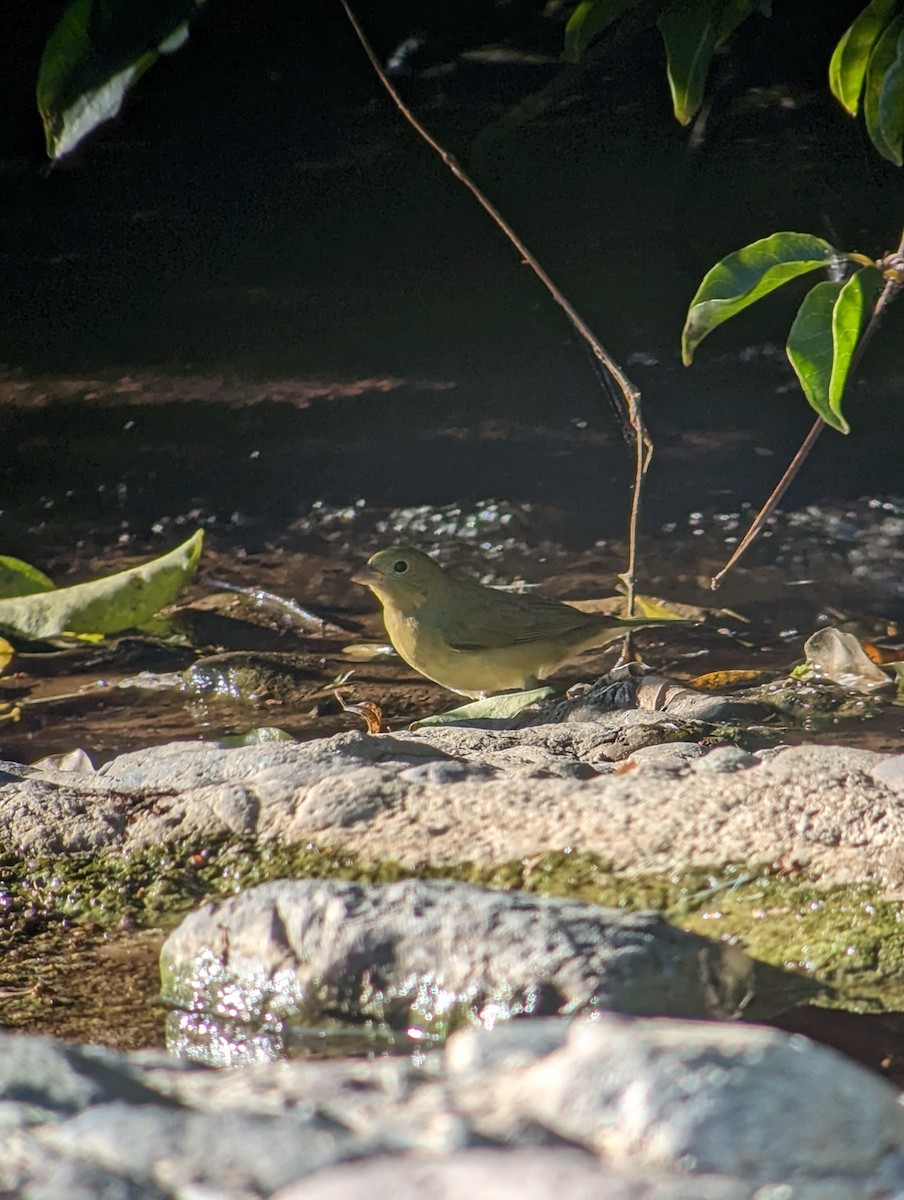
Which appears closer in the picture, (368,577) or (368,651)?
(368,577)

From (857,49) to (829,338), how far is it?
964 millimetres

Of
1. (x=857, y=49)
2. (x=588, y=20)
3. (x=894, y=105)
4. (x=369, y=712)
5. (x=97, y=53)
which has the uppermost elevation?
(x=97, y=53)

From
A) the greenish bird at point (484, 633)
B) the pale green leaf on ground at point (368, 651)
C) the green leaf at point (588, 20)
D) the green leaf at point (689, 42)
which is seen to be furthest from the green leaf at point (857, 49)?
the pale green leaf on ground at point (368, 651)

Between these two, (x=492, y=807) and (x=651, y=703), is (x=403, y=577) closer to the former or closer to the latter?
(x=651, y=703)

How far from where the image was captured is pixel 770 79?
586 centimetres

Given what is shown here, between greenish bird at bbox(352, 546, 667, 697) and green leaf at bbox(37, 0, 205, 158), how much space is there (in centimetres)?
142

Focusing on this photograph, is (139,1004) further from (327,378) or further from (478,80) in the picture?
(478,80)

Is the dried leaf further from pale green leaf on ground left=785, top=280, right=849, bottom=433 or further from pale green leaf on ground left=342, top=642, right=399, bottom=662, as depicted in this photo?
pale green leaf on ground left=785, top=280, right=849, bottom=433

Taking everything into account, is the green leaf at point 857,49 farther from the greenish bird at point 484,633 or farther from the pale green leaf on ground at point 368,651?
the pale green leaf on ground at point 368,651

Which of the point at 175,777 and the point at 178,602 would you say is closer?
the point at 175,777

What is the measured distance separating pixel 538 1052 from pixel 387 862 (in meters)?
0.73

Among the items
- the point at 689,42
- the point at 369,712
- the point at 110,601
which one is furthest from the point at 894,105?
the point at 110,601

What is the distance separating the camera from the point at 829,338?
8.77 feet

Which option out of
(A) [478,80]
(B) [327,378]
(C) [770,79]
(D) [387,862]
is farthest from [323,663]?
(C) [770,79]
